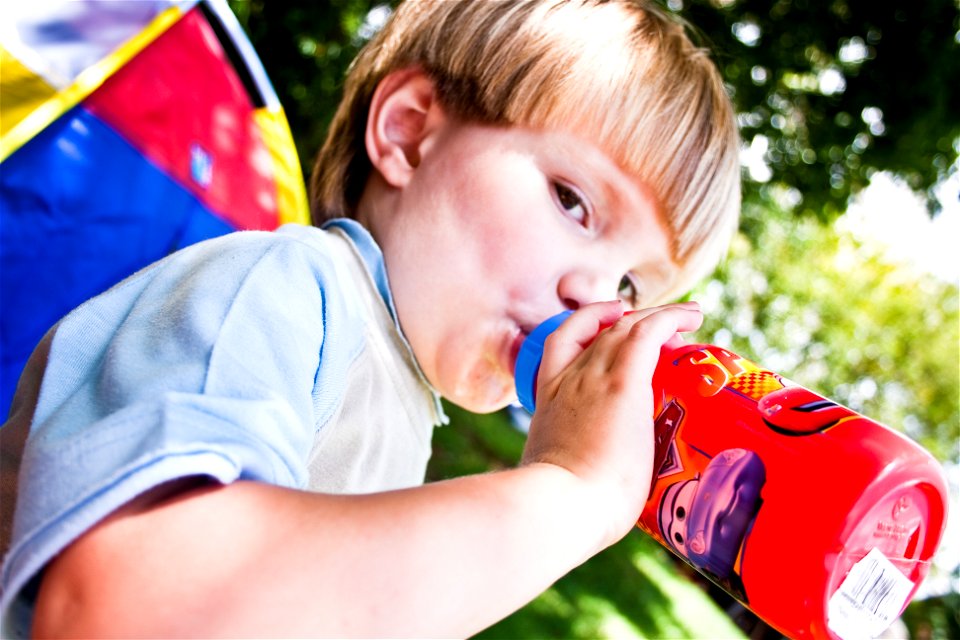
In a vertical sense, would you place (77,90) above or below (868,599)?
above

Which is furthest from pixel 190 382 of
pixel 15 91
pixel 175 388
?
pixel 15 91

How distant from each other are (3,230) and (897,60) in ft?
10.9

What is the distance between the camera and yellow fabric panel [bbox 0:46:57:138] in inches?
59.3

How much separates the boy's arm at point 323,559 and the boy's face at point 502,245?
488 mm

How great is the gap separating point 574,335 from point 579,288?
0.22 m

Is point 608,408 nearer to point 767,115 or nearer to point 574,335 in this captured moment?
point 574,335

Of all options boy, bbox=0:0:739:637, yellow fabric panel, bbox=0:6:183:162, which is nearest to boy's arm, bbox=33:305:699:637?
boy, bbox=0:0:739:637

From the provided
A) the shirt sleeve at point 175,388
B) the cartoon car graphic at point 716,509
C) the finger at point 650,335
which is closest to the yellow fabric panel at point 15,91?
the shirt sleeve at point 175,388

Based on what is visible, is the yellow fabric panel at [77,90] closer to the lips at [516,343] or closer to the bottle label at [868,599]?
the lips at [516,343]

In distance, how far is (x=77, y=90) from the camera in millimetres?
1661

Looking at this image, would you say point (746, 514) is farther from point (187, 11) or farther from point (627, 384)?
point (187, 11)

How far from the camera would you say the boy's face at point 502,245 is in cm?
121

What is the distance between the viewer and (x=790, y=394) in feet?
2.88

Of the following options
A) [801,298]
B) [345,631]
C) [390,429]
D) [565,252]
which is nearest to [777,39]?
[565,252]
